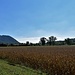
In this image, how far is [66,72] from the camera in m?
15.9

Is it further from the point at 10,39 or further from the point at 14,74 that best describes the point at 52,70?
the point at 10,39

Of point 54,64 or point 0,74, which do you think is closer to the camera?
point 0,74

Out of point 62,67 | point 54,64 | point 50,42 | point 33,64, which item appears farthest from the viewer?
point 50,42

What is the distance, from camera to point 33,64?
888 inches

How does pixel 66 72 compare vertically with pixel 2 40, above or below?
below

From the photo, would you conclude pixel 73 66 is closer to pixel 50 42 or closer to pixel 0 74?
pixel 0 74

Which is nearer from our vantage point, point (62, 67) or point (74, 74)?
point (74, 74)

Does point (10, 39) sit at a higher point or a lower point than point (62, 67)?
higher

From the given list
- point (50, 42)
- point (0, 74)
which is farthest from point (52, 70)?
point (50, 42)

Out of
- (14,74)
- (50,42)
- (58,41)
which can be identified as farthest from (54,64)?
(58,41)

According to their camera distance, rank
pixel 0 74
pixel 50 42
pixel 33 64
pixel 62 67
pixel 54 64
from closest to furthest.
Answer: pixel 0 74 < pixel 62 67 < pixel 54 64 < pixel 33 64 < pixel 50 42

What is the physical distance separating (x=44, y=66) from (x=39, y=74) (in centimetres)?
376

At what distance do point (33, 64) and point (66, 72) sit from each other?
7042 mm

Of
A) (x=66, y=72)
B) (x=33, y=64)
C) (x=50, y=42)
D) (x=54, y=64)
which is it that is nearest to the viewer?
(x=66, y=72)
